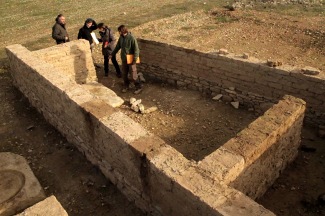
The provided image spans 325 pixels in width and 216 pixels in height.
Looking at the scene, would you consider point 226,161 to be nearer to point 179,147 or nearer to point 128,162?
point 128,162

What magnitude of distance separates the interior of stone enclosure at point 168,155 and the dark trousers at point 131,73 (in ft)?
8.16

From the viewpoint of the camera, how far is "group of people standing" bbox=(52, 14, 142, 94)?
8.49 m

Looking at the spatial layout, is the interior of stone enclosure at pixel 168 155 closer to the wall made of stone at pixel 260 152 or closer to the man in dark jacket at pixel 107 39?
the wall made of stone at pixel 260 152

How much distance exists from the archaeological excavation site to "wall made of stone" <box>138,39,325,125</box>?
0.08 ft

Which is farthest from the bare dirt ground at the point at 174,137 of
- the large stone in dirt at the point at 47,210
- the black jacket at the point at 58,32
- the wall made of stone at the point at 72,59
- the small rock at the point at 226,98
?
the black jacket at the point at 58,32

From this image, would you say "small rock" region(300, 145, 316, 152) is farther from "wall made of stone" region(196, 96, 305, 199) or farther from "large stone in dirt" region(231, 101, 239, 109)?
"large stone in dirt" region(231, 101, 239, 109)

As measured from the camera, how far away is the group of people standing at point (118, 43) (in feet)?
27.9

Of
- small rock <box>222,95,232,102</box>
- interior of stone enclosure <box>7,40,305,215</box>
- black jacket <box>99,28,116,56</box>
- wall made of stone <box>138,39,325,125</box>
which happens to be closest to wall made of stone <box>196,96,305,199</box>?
interior of stone enclosure <box>7,40,305,215</box>

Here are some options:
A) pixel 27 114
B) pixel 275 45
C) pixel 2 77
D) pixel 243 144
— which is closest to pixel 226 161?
pixel 243 144

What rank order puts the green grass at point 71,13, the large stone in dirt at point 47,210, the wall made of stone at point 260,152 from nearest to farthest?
the large stone in dirt at point 47,210 < the wall made of stone at point 260,152 < the green grass at point 71,13

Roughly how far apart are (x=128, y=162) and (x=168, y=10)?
13.8 meters

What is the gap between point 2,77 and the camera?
966 centimetres

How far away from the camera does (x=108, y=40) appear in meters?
9.34

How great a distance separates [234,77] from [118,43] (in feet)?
10.9
